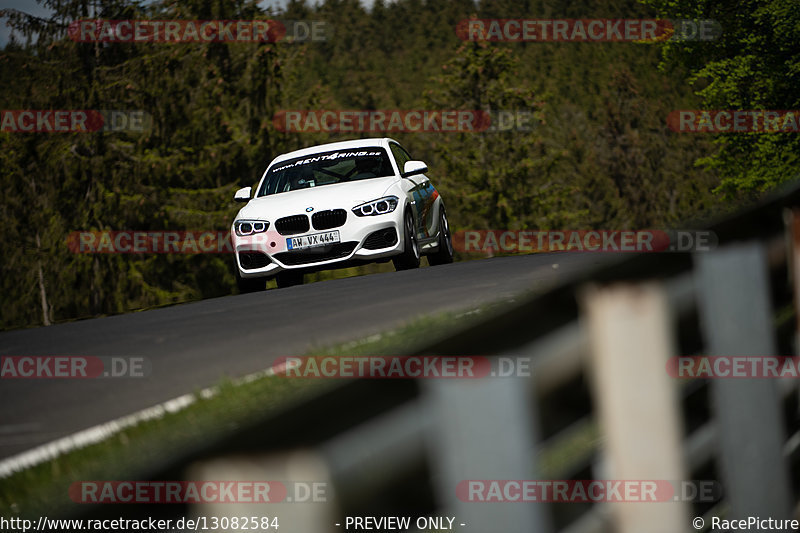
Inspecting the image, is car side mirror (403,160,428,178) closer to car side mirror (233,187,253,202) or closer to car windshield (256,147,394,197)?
car windshield (256,147,394,197)

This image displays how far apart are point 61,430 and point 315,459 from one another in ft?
16.0

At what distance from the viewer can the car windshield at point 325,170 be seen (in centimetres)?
1323

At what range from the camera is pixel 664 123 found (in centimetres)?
8744

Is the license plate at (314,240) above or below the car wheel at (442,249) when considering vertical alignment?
above

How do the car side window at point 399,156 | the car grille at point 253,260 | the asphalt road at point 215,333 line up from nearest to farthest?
1. the asphalt road at point 215,333
2. the car grille at point 253,260
3. the car side window at point 399,156

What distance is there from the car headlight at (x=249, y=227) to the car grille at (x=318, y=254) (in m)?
0.38

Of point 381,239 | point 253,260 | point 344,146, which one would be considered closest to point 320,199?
point 381,239

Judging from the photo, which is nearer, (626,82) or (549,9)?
(626,82)

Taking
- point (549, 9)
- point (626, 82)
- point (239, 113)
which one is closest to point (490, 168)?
point (239, 113)

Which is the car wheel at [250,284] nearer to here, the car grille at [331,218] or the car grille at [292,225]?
the car grille at [292,225]

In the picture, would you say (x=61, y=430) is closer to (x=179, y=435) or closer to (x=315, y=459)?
(x=179, y=435)

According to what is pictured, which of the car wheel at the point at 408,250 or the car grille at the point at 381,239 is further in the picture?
the car wheel at the point at 408,250

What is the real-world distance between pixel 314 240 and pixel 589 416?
10080mm

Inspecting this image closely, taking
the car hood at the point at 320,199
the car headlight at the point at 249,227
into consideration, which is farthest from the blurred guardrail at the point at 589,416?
the car headlight at the point at 249,227
